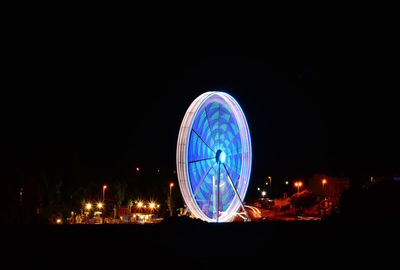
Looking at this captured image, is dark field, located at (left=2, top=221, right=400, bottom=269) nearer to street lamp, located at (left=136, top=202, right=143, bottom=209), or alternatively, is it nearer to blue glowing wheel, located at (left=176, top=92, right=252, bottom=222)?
blue glowing wheel, located at (left=176, top=92, right=252, bottom=222)

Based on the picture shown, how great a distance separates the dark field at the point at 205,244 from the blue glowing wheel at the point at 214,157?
901cm

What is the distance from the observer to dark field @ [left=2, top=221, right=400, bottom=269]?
3902 millimetres

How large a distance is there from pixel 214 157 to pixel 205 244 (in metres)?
10.5

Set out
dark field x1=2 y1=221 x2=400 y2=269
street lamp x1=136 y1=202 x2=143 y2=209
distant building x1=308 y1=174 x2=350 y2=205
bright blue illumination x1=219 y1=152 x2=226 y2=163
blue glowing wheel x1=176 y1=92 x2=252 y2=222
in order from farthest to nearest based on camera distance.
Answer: street lamp x1=136 y1=202 x2=143 y2=209, distant building x1=308 y1=174 x2=350 y2=205, bright blue illumination x1=219 y1=152 x2=226 y2=163, blue glowing wheel x1=176 y1=92 x2=252 y2=222, dark field x1=2 y1=221 x2=400 y2=269

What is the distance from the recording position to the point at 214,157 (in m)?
14.8

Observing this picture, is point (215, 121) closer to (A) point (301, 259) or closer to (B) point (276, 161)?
(A) point (301, 259)

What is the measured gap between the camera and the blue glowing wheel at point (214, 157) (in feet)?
44.9

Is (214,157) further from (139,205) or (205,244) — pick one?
(139,205)

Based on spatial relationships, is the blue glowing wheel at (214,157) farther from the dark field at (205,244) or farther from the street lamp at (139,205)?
the street lamp at (139,205)

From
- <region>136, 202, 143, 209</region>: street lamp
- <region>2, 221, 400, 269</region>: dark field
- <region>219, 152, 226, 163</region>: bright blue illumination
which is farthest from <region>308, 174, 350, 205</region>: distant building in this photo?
<region>2, 221, 400, 269</region>: dark field


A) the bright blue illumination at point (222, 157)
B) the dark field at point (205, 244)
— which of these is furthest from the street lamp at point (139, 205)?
the dark field at point (205, 244)

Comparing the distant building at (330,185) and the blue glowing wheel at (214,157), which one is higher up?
the blue glowing wheel at (214,157)

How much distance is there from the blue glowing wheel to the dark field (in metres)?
9.01

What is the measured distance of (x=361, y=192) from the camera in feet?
42.2
